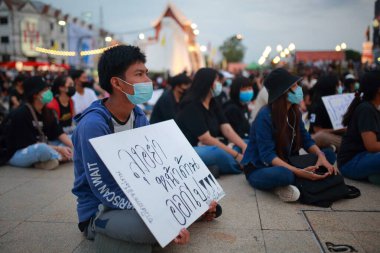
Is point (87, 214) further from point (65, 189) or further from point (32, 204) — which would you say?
point (65, 189)

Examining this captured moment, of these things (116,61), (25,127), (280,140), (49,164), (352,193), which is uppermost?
(116,61)

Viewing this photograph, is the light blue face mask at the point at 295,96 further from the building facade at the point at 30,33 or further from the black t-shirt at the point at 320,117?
the building facade at the point at 30,33

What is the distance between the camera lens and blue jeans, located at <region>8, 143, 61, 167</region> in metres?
5.29

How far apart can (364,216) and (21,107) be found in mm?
4769

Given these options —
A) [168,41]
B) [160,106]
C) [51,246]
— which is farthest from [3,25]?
[51,246]

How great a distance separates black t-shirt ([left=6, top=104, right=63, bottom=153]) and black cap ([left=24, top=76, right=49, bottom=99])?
0.20 m

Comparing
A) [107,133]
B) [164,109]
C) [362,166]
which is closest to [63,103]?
[164,109]

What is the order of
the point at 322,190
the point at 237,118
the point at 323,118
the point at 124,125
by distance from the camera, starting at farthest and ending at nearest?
1. the point at 237,118
2. the point at 323,118
3. the point at 322,190
4. the point at 124,125

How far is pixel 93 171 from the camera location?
96.5 inches

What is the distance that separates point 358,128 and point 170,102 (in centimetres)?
324

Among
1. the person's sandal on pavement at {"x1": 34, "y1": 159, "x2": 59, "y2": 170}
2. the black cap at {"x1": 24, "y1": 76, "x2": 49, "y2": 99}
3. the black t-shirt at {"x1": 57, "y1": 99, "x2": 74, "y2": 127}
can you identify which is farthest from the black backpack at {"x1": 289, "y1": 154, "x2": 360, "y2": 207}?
the black t-shirt at {"x1": 57, "y1": 99, "x2": 74, "y2": 127}

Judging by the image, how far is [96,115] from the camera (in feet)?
8.59

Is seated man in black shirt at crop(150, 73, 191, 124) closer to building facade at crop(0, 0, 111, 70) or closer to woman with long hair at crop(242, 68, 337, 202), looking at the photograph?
woman with long hair at crop(242, 68, 337, 202)

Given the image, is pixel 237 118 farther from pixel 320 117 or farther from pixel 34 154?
pixel 34 154
